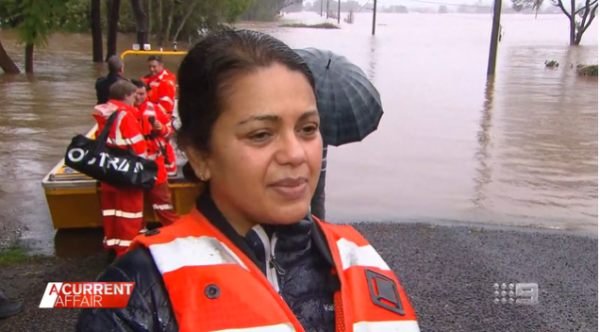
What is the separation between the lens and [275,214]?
1329 mm

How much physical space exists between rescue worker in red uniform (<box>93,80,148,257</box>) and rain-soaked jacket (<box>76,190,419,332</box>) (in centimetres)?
320

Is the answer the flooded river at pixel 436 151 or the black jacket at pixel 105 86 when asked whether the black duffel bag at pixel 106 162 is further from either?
the black jacket at pixel 105 86

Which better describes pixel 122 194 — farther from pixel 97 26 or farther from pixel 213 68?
pixel 97 26

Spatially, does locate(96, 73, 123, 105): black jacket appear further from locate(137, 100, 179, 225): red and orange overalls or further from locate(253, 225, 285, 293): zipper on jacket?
locate(253, 225, 285, 293): zipper on jacket

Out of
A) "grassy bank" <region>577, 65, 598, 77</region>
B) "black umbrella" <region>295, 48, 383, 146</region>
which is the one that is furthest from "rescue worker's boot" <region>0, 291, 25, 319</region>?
"grassy bank" <region>577, 65, 598, 77</region>

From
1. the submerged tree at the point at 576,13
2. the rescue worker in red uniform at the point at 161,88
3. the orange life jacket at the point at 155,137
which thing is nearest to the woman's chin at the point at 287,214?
the orange life jacket at the point at 155,137

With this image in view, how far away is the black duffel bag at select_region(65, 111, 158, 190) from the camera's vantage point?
4391 millimetres

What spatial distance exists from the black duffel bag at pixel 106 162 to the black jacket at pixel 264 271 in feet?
10.3

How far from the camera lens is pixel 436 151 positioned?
1006 centimetres

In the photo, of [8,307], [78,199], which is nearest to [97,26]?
[78,199]

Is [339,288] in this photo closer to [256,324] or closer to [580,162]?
[256,324]

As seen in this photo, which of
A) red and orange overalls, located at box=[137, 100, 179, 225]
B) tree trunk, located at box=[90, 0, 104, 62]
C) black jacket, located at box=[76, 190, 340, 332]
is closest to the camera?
black jacket, located at box=[76, 190, 340, 332]

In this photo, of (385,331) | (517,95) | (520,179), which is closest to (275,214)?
(385,331)

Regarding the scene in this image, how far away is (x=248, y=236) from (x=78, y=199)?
420 cm
